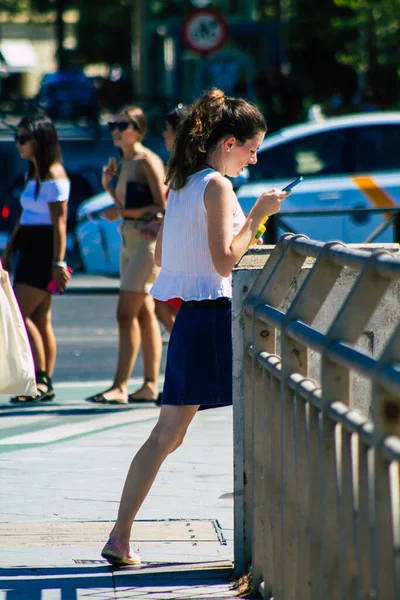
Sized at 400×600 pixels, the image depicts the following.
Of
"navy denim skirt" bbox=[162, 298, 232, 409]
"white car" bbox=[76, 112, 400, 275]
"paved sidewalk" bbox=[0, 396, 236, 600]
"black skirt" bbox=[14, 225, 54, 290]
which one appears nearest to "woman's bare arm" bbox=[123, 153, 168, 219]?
"black skirt" bbox=[14, 225, 54, 290]

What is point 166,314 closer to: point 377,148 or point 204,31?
point 377,148

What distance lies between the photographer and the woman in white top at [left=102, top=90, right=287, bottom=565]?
4191 mm

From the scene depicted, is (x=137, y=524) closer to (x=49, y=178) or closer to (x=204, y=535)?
(x=204, y=535)

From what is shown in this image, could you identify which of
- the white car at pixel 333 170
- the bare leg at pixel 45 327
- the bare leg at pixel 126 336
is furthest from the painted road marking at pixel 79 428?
the white car at pixel 333 170

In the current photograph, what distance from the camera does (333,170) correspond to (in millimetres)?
13281

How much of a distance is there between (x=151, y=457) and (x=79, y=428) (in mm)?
2832

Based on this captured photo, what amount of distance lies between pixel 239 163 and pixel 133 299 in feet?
11.5

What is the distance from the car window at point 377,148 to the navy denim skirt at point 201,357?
361 inches

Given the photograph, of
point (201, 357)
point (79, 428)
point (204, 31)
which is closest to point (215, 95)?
point (201, 357)

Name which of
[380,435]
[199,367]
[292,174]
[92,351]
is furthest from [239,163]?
[292,174]

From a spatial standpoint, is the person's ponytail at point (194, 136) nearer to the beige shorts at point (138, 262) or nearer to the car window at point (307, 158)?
the beige shorts at point (138, 262)

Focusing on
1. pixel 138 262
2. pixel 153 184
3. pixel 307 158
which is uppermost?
pixel 153 184

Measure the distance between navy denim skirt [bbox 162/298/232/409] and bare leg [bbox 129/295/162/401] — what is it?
365cm

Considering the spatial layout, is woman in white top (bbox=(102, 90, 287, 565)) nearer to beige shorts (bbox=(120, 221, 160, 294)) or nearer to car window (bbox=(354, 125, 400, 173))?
beige shorts (bbox=(120, 221, 160, 294))
